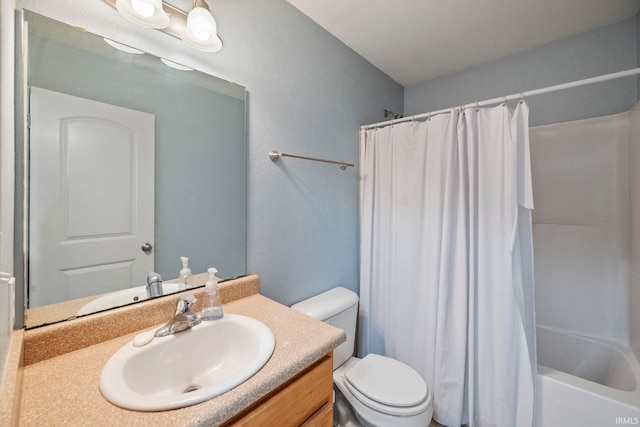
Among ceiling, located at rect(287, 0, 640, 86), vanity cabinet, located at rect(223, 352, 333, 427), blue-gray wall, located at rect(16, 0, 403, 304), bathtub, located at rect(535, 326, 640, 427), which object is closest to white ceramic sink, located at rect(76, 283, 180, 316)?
blue-gray wall, located at rect(16, 0, 403, 304)

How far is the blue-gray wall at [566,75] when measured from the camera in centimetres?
162

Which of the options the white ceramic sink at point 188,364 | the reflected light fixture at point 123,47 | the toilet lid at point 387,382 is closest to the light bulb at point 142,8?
the reflected light fixture at point 123,47

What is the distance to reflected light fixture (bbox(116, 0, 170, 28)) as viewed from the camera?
0.85 meters

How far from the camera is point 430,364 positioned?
5.30 feet

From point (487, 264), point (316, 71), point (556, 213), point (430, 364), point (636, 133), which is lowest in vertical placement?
point (430, 364)

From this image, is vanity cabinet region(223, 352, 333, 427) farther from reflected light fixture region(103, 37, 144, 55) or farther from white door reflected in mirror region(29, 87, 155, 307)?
reflected light fixture region(103, 37, 144, 55)

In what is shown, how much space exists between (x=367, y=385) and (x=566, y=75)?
7.66ft

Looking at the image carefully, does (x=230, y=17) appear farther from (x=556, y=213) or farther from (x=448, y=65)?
(x=556, y=213)

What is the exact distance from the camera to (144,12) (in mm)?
871

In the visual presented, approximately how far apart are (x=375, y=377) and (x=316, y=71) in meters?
1.74

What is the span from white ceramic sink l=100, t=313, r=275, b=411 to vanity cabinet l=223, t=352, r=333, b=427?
92 millimetres

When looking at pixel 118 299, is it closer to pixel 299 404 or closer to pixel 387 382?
pixel 299 404

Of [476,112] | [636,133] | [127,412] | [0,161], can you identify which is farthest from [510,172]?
[0,161]

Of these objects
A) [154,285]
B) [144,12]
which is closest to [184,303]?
[154,285]
